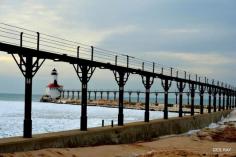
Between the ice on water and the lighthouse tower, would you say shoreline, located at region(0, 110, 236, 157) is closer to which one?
the ice on water

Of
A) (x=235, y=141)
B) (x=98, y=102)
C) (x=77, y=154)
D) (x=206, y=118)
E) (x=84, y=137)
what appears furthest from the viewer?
(x=98, y=102)

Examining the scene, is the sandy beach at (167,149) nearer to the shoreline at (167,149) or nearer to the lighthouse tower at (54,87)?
the shoreline at (167,149)

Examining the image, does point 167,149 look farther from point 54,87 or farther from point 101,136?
point 54,87

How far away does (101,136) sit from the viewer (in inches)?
921

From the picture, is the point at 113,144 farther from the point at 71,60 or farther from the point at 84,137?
the point at 71,60

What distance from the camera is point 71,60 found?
876 inches

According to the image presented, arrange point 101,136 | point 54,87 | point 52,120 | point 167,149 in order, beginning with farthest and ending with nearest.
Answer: point 54,87 → point 52,120 → point 101,136 → point 167,149

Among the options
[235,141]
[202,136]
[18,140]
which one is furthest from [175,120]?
[18,140]

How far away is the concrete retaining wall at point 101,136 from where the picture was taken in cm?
1772

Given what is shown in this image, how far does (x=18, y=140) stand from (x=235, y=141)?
1619 centimetres

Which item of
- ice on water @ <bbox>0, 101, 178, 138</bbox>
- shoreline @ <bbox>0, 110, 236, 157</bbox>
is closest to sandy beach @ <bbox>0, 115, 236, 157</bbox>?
shoreline @ <bbox>0, 110, 236, 157</bbox>

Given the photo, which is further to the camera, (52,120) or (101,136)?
(52,120)

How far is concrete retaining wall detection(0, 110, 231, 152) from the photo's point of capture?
17723mm

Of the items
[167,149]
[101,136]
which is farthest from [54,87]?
[167,149]
